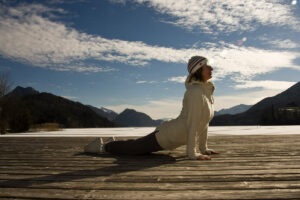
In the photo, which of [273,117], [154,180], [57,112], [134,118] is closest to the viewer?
[154,180]

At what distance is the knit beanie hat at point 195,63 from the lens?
2602 mm

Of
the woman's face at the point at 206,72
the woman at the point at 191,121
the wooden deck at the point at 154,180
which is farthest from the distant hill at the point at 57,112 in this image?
the woman's face at the point at 206,72

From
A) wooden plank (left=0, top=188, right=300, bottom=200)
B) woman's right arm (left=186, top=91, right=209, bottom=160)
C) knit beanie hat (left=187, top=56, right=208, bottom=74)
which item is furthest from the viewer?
knit beanie hat (left=187, top=56, right=208, bottom=74)

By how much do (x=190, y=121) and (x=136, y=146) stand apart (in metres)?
0.77

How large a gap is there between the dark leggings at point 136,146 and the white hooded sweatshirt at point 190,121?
3.6 inches

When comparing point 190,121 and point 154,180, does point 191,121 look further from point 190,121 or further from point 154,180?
point 154,180

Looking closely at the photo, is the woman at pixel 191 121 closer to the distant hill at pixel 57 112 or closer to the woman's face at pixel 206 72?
the woman's face at pixel 206 72

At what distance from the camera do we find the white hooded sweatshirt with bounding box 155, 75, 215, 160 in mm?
2480

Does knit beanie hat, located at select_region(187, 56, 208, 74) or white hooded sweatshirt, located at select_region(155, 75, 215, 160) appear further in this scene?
knit beanie hat, located at select_region(187, 56, 208, 74)

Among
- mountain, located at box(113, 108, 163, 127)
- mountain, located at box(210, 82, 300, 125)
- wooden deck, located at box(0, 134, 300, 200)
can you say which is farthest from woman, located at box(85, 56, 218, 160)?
mountain, located at box(113, 108, 163, 127)

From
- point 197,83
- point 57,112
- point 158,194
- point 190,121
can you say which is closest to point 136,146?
point 190,121

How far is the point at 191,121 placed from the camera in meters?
2.47

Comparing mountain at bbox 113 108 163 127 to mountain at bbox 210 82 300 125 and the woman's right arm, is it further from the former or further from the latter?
the woman's right arm

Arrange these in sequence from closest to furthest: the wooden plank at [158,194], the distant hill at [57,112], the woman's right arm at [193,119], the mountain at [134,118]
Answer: the wooden plank at [158,194] < the woman's right arm at [193,119] < the distant hill at [57,112] < the mountain at [134,118]
